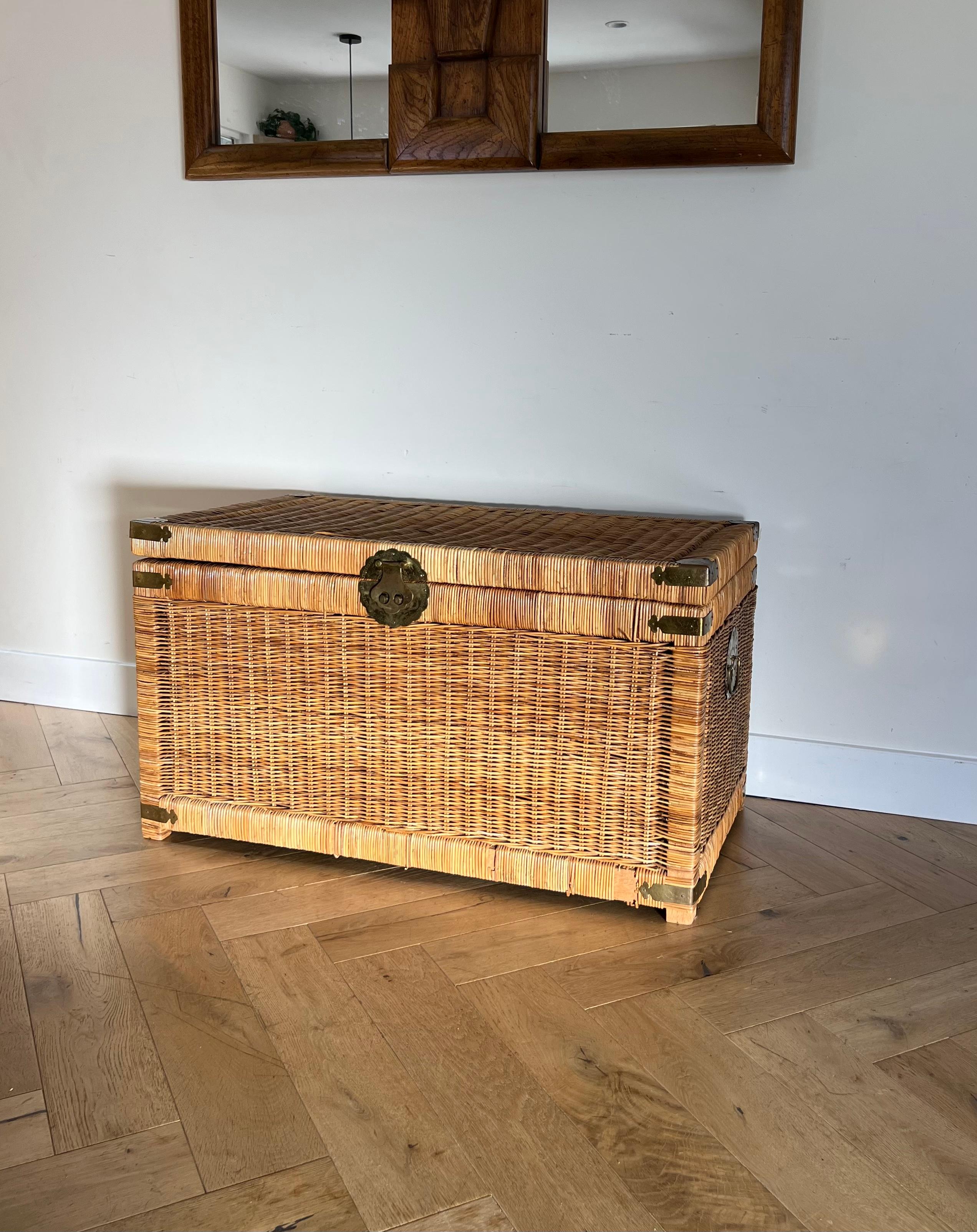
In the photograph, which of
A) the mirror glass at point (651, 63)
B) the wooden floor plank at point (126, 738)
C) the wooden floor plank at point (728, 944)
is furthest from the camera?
the wooden floor plank at point (126, 738)

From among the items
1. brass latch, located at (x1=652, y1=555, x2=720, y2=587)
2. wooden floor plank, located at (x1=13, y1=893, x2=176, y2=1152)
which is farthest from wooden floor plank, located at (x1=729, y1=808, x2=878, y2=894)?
wooden floor plank, located at (x1=13, y1=893, x2=176, y2=1152)

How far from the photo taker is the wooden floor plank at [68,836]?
142 centimetres

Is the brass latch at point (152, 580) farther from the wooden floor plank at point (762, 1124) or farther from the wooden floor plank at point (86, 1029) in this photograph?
the wooden floor plank at point (762, 1124)

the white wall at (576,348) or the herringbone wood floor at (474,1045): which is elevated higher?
the white wall at (576,348)

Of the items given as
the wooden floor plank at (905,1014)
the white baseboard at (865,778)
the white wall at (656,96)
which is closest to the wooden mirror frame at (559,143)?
the white wall at (656,96)

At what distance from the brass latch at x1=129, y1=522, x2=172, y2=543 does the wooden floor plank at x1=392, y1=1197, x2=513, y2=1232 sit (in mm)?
896

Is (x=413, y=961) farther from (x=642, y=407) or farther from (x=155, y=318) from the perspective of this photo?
(x=155, y=318)

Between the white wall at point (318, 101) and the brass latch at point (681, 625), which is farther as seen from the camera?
the white wall at point (318, 101)

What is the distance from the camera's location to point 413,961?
1174 mm

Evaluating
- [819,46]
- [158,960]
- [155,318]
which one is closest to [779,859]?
[158,960]

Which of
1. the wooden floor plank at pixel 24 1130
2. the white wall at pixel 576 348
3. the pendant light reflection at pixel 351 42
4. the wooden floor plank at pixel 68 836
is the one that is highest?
the pendant light reflection at pixel 351 42

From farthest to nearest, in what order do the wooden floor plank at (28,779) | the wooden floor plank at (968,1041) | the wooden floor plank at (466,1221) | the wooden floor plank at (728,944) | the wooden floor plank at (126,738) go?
1. the wooden floor plank at (126,738)
2. the wooden floor plank at (28,779)
3. the wooden floor plank at (728,944)
4. the wooden floor plank at (968,1041)
5. the wooden floor plank at (466,1221)

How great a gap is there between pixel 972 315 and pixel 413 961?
1126mm

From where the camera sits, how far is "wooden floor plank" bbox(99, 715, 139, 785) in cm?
176
